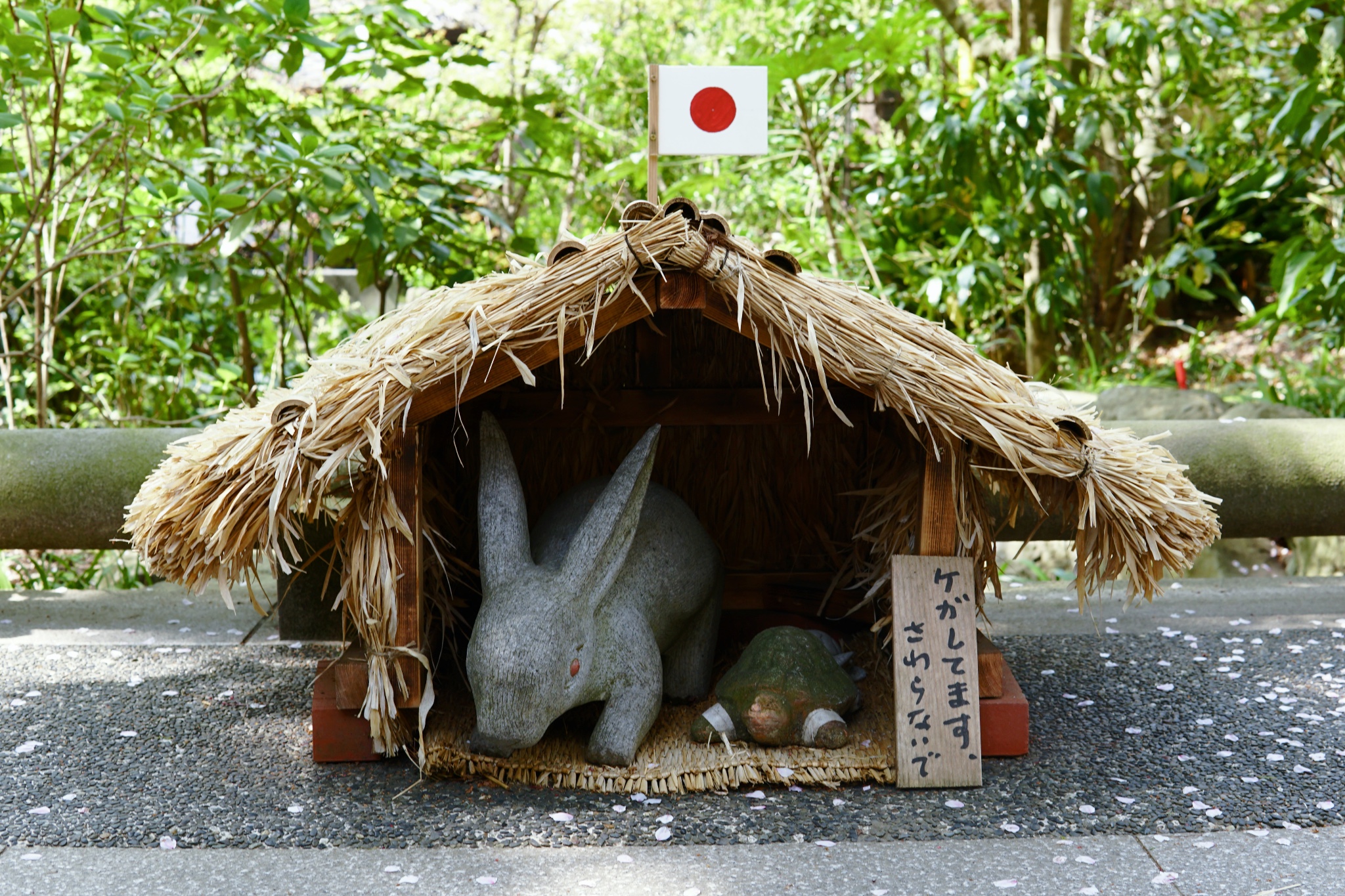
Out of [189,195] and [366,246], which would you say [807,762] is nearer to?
[366,246]

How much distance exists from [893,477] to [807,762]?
84 cm

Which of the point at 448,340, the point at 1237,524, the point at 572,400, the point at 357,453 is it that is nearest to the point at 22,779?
the point at 357,453

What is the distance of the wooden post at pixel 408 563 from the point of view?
7.23ft

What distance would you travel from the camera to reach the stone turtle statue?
2320mm

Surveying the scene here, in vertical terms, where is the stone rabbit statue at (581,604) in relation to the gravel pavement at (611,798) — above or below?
above

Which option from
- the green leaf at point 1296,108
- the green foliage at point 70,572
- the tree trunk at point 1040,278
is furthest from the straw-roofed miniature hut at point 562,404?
the tree trunk at point 1040,278

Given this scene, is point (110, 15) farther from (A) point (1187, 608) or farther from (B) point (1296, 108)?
(B) point (1296, 108)

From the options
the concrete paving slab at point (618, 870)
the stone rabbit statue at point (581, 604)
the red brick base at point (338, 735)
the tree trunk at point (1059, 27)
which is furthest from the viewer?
the tree trunk at point (1059, 27)

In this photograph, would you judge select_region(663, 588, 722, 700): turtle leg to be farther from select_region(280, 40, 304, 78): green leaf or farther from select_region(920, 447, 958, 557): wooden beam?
select_region(280, 40, 304, 78): green leaf

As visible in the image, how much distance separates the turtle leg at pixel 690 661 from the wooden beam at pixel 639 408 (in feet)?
1.66

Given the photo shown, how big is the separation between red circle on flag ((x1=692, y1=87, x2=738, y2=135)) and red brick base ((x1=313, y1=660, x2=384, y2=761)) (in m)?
1.57

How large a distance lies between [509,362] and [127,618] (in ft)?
7.14

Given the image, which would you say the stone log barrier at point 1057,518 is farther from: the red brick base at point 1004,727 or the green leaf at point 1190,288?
the green leaf at point 1190,288

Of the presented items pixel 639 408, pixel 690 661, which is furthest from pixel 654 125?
pixel 690 661
